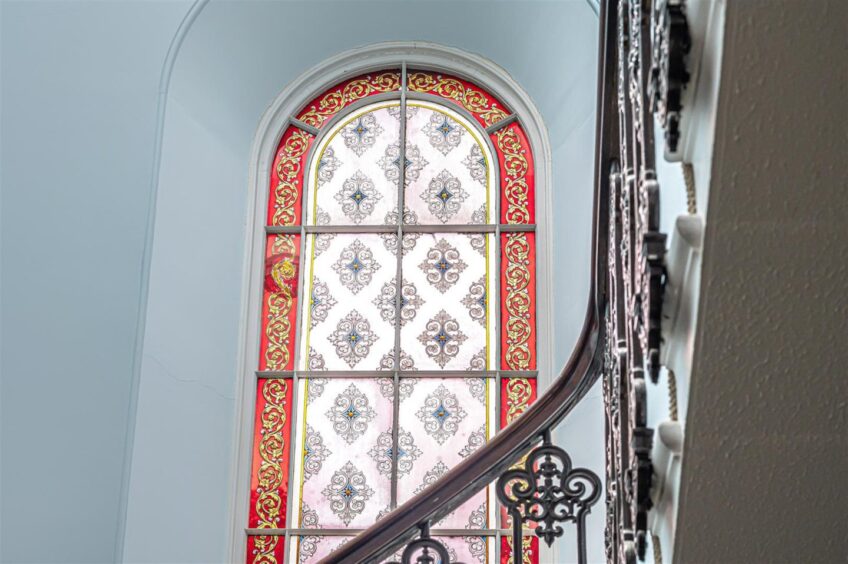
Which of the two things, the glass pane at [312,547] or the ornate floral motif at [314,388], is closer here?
the glass pane at [312,547]

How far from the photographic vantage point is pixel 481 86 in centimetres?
592

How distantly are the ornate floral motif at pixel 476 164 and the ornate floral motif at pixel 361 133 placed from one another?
1.47 feet

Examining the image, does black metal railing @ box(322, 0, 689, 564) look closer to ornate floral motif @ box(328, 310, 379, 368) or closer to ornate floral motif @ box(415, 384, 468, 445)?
ornate floral motif @ box(415, 384, 468, 445)

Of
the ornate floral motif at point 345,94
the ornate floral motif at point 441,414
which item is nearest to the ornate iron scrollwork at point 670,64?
the ornate floral motif at point 441,414

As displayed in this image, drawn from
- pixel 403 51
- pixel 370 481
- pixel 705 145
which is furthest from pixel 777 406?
pixel 403 51

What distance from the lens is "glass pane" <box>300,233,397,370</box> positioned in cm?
549

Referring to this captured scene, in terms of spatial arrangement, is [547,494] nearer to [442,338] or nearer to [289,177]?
[442,338]

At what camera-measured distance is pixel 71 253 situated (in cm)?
491

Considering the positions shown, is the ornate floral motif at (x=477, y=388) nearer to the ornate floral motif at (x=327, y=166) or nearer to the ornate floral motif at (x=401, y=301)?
the ornate floral motif at (x=401, y=301)

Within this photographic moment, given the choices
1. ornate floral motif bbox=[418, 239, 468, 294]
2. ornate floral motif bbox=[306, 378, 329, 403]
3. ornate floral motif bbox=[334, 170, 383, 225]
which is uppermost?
ornate floral motif bbox=[334, 170, 383, 225]

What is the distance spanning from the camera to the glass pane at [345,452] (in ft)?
17.2

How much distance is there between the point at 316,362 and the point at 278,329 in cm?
23

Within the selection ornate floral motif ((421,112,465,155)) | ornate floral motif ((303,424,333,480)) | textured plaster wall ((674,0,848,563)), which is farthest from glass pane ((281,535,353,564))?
textured plaster wall ((674,0,848,563))

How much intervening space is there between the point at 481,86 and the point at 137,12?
1.63 metres
